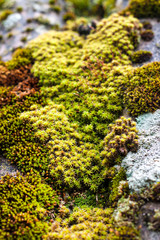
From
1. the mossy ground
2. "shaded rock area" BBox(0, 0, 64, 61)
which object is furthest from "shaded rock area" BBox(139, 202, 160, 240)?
"shaded rock area" BBox(0, 0, 64, 61)

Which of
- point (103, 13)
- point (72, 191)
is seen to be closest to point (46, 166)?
point (72, 191)

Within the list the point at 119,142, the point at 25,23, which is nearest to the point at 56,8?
the point at 25,23

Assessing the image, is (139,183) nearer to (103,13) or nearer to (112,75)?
(112,75)

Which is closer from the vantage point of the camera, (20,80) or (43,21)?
(20,80)

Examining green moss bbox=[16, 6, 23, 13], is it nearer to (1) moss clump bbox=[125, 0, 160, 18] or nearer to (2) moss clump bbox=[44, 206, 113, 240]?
(1) moss clump bbox=[125, 0, 160, 18]

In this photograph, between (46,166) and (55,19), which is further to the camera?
(55,19)

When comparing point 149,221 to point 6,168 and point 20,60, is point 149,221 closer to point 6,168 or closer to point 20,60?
point 6,168
